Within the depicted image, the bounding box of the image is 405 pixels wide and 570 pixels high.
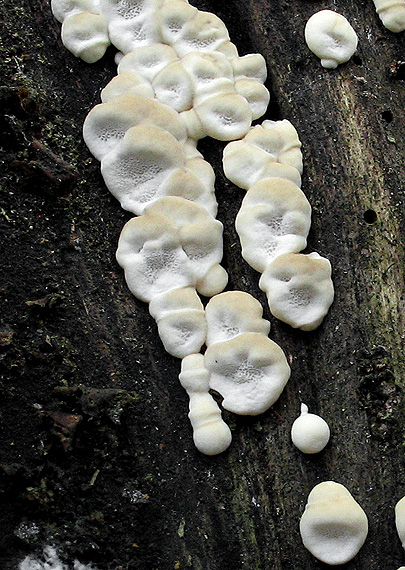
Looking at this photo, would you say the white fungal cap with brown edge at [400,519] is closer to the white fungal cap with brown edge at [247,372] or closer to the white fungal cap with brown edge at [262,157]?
the white fungal cap with brown edge at [247,372]

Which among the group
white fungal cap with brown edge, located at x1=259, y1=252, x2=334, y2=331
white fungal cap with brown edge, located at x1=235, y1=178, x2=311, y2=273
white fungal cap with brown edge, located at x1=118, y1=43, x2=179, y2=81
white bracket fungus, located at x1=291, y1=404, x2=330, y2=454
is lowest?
white bracket fungus, located at x1=291, y1=404, x2=330, y2=454

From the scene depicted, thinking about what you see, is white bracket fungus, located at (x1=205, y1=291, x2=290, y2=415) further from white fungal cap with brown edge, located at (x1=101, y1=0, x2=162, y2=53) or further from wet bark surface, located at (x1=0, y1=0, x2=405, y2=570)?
white fungal cap with brown edge, located at (x1=101, y1=0, x2=162, y2=53)

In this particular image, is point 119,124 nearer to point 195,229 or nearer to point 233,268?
point 195,229

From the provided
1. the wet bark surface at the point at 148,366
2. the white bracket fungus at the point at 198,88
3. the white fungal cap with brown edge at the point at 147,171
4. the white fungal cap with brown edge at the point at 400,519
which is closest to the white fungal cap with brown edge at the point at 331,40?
the wet bark surface at the point at 148,366

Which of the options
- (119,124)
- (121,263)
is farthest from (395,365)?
(119,124)

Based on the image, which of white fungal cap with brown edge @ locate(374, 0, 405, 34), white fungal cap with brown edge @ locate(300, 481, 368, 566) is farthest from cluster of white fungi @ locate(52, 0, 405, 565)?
white fungal cap with brown edge @ locate(374, 0, 405, 34)

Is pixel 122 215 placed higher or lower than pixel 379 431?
higher

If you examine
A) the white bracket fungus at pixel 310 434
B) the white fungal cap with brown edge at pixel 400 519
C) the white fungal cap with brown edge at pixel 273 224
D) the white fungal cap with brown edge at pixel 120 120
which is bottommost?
the white fungal cap with brown edge at pixel 400 519
